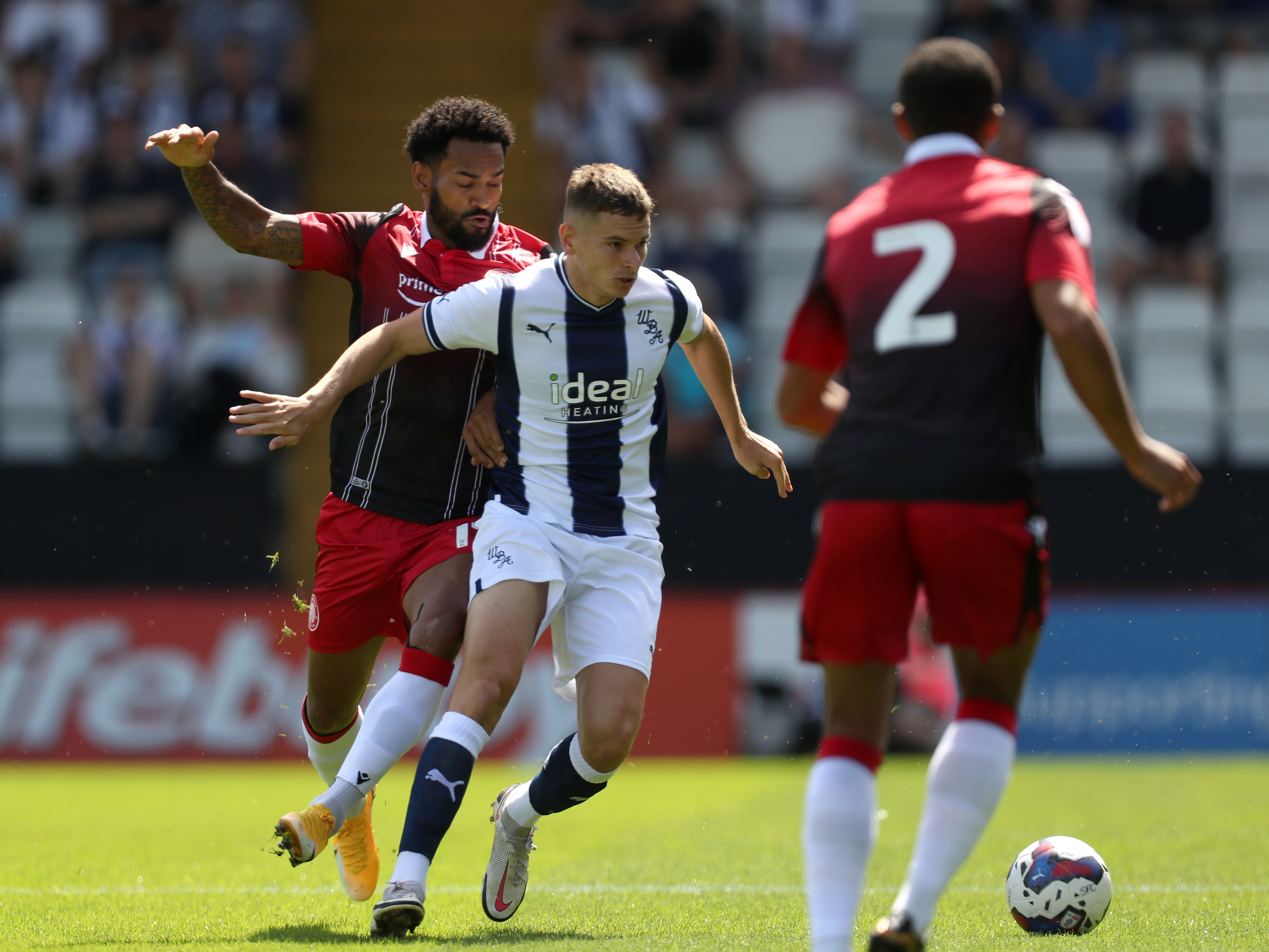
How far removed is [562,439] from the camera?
4879mm

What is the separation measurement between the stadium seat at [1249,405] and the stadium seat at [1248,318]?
55mm

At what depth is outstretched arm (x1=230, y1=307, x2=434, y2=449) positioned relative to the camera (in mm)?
4363

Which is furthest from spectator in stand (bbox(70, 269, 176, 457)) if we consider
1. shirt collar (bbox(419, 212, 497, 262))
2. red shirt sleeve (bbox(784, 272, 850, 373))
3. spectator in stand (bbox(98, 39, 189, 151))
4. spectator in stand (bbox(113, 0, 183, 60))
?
red shirt sleeve (bbox(784, 272, 850, 373))

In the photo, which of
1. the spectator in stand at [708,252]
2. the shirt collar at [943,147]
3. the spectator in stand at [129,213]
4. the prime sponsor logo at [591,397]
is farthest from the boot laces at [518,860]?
the spectator in stand at [129,213]

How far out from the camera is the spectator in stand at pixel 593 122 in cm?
1370

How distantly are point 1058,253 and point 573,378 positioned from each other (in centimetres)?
168

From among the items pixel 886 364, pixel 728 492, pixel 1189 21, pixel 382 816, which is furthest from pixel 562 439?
pixel 1189 21

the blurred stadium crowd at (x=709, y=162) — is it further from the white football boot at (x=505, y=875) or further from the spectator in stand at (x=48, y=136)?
the white football boot at (x=505, y=875)

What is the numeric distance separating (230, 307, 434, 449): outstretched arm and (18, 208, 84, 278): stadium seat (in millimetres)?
10350

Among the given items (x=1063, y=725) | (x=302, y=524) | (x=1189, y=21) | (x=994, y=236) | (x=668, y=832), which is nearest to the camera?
(x=994, y=236)

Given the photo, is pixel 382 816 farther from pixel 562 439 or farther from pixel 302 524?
pixel 302 524

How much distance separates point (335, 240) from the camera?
17.1 feet

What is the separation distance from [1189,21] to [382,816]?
11.1 meters

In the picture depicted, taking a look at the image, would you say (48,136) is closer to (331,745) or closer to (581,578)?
(331,745)
